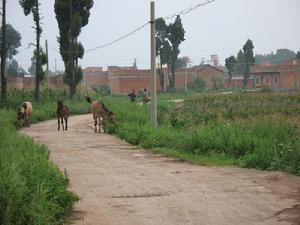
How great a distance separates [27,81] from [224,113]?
2190 inches

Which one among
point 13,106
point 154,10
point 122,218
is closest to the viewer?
point 122,218

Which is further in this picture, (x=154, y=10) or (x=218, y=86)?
(x=218, y=86)

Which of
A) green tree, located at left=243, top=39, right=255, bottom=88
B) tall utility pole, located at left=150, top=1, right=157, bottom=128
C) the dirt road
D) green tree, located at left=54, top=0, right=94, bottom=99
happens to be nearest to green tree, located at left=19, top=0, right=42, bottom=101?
green tree, located at left=54, top=0, right=94, bottom=99

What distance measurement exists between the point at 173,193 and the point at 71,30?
37493 mm

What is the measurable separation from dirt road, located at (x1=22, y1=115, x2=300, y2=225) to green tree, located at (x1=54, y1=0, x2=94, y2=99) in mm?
31232

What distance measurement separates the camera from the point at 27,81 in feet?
256

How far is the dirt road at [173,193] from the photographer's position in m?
7.98

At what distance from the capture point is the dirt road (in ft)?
26.2

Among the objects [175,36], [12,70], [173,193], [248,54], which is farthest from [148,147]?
[248,54]

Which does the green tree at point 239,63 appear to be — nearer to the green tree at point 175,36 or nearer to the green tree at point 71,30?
the green tree at point 175,36

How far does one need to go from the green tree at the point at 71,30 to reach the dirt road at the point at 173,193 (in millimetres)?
31232

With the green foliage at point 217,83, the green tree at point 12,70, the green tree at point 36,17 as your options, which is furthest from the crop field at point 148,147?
the green foliage at point 217,83

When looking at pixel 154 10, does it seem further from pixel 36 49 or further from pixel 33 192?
pixel 36 49

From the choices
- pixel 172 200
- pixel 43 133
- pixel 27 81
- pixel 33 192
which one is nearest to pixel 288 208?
pixel 172 200
